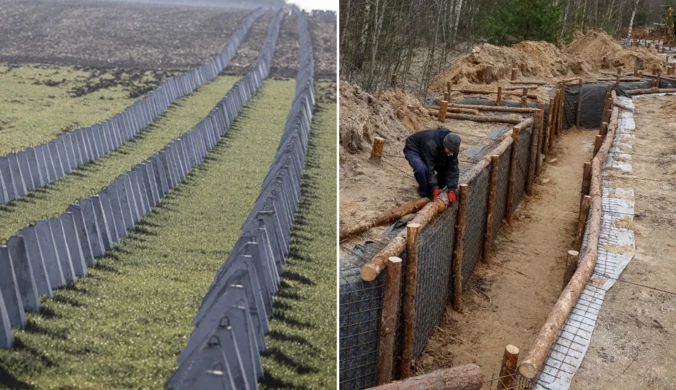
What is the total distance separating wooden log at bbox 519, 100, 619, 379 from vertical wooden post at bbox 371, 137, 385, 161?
3.24 m

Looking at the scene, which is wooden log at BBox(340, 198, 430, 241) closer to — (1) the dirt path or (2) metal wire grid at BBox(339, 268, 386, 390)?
(2) metal wire grid at BBox(339, 268, 386, 390)

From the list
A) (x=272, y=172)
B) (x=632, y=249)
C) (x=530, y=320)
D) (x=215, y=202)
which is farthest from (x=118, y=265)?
(x=632, y=249)

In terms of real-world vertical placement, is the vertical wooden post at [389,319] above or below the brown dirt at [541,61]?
below

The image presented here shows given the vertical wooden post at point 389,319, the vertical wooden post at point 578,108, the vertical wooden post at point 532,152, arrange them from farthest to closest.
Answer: the vertical wooden post at point 578,108, the vertical wooden post at point 532,152, the vertical wooden post at point 389,319

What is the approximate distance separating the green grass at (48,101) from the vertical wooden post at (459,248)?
6.59 m

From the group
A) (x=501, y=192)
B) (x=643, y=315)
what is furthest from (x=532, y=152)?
(x=643, y=315)

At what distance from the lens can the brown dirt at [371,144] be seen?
863cm

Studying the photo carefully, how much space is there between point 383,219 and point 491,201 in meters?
3.38

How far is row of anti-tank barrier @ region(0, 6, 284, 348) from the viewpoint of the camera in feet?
17.8

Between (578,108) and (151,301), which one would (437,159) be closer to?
(151,301)

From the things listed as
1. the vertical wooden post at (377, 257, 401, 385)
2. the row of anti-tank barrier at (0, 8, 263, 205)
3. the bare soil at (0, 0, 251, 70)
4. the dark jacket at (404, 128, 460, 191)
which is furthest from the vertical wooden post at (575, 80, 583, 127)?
the vertical wooden post at (377, 257, 401, 385)

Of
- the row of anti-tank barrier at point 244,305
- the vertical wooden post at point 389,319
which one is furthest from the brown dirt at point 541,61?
the vertical wooden post at point 389,319

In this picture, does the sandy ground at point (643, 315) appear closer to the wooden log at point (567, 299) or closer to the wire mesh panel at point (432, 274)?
the wooden log at point (567, 299)

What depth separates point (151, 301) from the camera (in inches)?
248
